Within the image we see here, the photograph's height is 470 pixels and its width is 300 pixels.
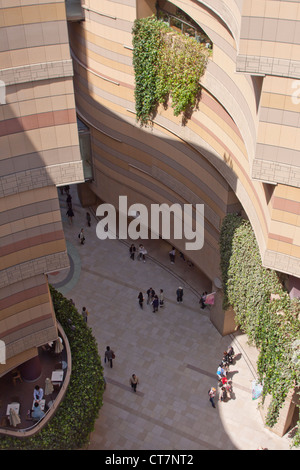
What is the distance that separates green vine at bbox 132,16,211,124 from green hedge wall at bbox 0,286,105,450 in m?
13.4

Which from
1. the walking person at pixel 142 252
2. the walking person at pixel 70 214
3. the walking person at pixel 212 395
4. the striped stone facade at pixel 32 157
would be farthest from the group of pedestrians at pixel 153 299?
the striped stone facade at pixel 32 157

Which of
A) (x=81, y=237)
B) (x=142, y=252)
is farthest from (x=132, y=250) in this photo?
(x=81, y=237)

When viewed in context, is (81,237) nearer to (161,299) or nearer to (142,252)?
(142,252)

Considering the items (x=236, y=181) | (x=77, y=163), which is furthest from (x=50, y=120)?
(x=236, y=181)

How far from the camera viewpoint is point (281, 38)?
20.8 metres

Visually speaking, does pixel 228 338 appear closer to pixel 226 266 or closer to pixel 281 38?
pixel 226 266

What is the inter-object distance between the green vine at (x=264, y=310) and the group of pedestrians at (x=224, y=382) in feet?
10.5

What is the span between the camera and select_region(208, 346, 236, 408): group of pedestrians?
3216cm

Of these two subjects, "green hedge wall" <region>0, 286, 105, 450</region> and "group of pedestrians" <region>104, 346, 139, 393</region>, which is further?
"group of pedestrians" <region>104, 346, 139, 393</region>

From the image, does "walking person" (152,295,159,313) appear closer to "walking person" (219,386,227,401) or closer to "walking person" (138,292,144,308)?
"walking person" (138,292,144,308)

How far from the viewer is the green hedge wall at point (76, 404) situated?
25828 mm

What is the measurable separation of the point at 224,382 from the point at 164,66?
17975 mm

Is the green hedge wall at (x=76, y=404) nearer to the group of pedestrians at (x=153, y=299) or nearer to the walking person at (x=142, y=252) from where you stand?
the group of pedestrians at (x=153, y=299)

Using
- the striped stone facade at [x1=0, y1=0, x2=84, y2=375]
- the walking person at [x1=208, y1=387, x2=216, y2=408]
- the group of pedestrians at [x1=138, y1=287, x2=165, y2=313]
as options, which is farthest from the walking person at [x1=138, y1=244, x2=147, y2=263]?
the striped stone facade at [x1=0, y1=0, x2=84, y2=375]
